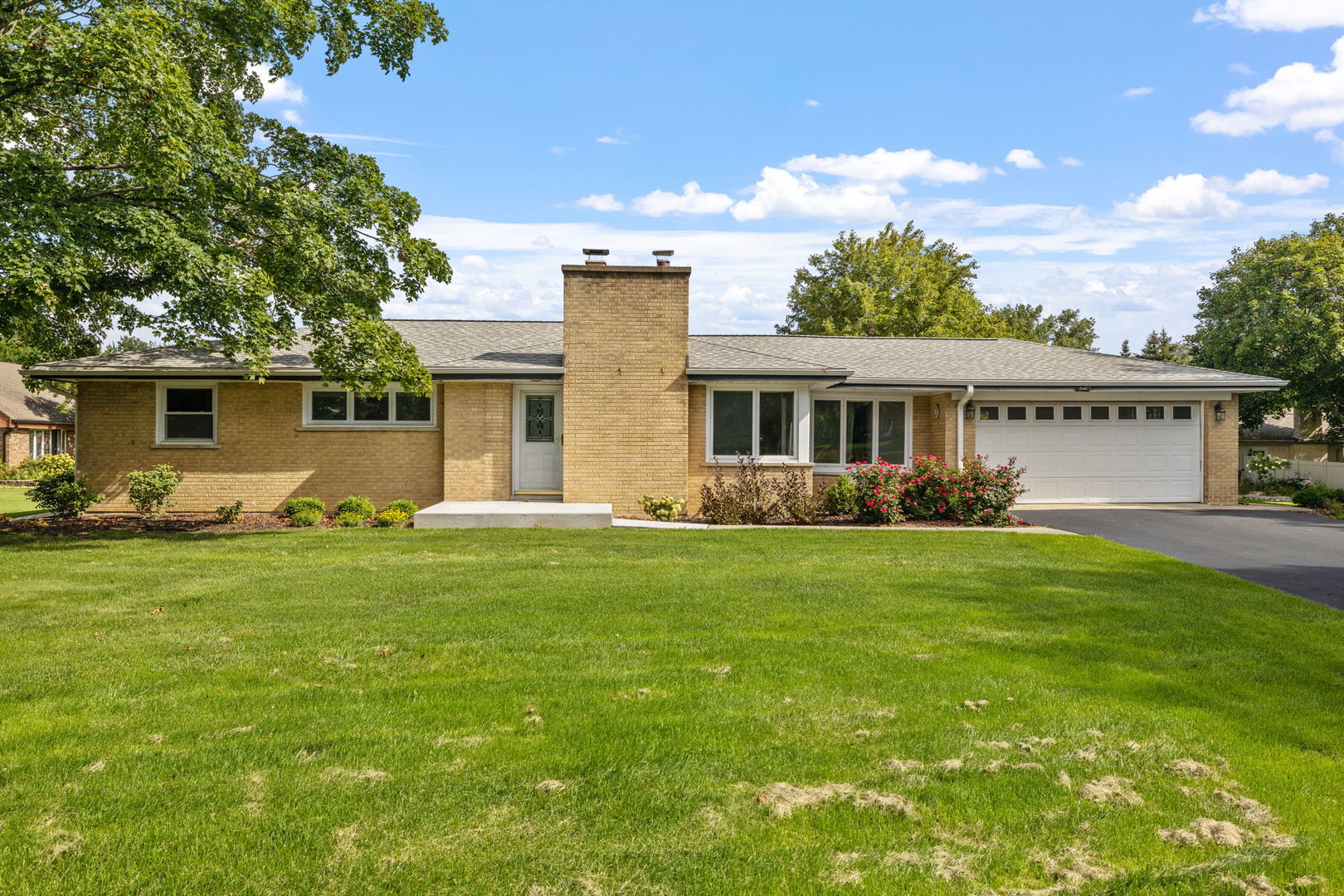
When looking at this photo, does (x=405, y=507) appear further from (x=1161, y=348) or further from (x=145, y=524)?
(x=1161, y=348)

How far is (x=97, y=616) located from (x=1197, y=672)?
9098 millimetres

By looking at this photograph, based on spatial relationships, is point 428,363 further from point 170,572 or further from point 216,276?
point 170,572

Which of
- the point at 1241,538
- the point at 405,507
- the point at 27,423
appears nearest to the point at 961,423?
the point at 1241,538

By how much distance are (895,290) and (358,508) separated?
99.5ft

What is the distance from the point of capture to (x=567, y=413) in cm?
1652

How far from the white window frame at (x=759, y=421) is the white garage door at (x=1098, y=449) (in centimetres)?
519

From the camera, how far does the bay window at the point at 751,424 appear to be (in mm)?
16875

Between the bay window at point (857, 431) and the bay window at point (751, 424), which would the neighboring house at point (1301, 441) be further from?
the bay window at point (751, 424)

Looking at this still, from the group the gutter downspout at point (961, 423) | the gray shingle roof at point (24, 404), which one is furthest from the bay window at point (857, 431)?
the gray shingle roof at point (24, 404)

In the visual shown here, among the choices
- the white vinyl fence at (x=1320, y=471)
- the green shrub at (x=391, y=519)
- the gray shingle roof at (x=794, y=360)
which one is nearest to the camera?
the green shrub at (x=391, y=519)

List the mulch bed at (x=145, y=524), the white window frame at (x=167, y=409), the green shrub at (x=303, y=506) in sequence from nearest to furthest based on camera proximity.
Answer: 1. the mulch bed at (x=145, y=524)
2. the green shrub at (x=303, y=506)
3. the white window frame at (x=167, y=409)

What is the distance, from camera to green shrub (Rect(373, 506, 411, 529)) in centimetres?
1536

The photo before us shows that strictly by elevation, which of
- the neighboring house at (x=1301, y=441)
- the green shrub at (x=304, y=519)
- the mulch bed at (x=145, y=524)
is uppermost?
the neighboring house at (x=1301, y=441)

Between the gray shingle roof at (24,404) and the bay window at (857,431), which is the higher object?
the gray shingle roof at (24,404)
